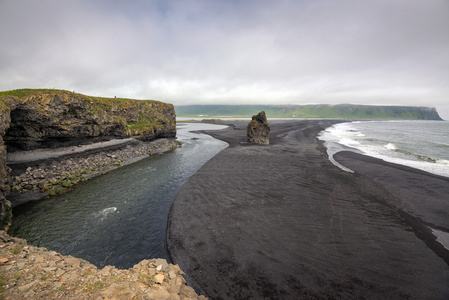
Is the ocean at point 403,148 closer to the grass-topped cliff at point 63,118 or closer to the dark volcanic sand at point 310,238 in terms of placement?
the dark volcanic sand at point 310,238

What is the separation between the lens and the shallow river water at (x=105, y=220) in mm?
11133

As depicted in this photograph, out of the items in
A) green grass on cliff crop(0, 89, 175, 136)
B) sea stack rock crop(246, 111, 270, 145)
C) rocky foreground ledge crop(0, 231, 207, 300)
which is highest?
green grass on cliff crop(0, 89, 175, 136)

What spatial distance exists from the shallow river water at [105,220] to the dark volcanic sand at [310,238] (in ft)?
6.22

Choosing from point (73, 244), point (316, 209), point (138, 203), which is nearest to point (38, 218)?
point (73, 244)

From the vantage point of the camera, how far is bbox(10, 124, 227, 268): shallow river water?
11133 mm

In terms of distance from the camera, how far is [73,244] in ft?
38.1

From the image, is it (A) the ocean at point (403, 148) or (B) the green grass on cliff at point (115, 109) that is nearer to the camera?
(B) the green grass on cliff at point (115, 109)

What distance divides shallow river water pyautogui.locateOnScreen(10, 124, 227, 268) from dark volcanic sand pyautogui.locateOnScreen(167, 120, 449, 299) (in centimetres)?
190

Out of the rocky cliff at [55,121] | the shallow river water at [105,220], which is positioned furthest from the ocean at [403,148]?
the rocky cliff at [55,121]

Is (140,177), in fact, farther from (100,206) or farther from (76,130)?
(76,130)

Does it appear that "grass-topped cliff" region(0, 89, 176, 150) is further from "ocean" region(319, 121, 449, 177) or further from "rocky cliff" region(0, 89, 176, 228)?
"ocean" region(319, 121, 449, 177)

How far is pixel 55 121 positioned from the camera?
24.7 metres

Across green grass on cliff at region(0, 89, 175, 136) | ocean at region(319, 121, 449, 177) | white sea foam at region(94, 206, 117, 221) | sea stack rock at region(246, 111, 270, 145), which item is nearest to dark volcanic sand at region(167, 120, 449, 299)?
white sea foam at region(94, 206, 117, 221)

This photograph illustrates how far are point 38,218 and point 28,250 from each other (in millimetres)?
8472
